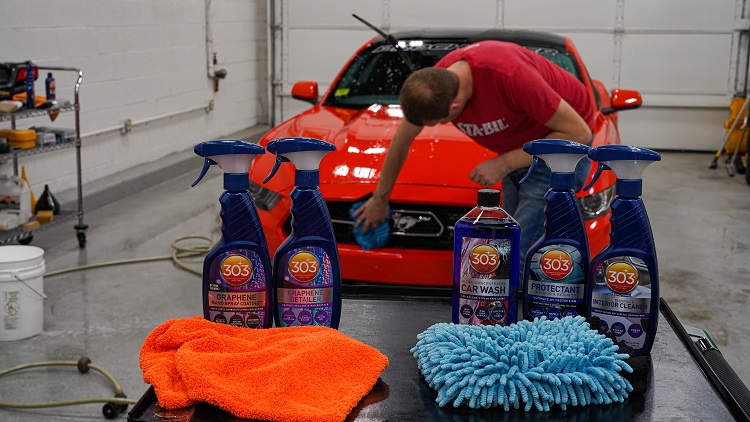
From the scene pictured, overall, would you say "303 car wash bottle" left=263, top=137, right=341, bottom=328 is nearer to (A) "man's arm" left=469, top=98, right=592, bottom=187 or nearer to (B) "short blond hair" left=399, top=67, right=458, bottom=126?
(B) "short blond hair" left=399, top=67, right=458, bottom=126

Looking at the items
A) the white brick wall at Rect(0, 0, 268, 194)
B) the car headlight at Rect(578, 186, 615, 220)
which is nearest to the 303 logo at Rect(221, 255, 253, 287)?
the car headlight at Rect(578, 186, 615, 220)

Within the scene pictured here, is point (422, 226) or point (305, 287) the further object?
point (422, 226)

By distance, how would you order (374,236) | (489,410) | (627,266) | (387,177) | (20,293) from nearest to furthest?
(489,410) < (627,266) < (387,177) < (374,236) < (20,293)

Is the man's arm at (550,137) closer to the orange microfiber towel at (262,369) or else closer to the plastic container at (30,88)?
the orange microfiber towel at (262,369)

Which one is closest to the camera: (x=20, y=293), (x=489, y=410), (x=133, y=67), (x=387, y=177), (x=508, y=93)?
(x=489, y=410)

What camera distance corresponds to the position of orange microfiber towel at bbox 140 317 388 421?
135 cm

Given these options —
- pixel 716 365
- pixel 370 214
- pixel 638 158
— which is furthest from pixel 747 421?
pixel 370 214

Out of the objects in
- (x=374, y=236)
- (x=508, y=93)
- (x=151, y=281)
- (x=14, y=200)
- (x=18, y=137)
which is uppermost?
(x=508, y=93)

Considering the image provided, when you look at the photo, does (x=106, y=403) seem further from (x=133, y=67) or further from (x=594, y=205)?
(x=133, y=67)

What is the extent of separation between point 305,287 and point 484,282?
35 cm

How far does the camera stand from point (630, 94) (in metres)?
4.79

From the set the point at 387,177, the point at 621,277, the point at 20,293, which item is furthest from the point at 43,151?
the point at 621,277

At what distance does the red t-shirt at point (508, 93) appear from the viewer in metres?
2.89

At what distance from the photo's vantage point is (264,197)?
3.78 m
